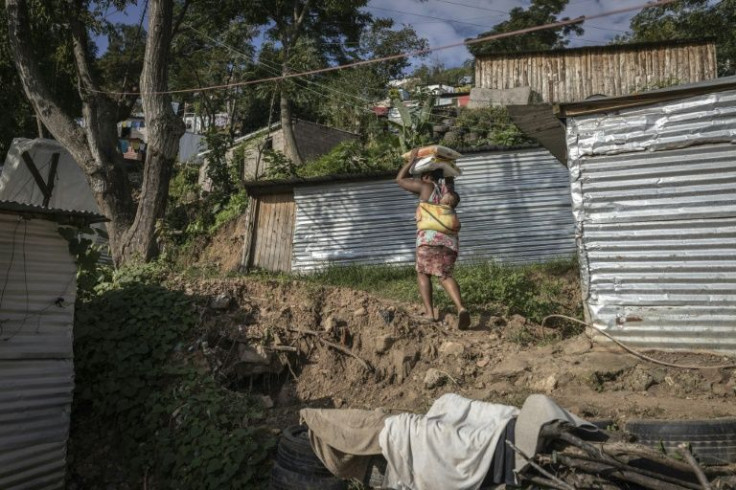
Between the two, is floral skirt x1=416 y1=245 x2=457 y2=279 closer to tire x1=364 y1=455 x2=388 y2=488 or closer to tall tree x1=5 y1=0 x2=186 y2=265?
tire x1=364 y1=455 x2=388 y2=488

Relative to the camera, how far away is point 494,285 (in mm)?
8180

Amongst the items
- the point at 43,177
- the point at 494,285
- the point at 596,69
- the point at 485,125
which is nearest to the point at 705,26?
the point at 596,69

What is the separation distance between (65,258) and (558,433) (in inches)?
195

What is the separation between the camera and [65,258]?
20.7 ft

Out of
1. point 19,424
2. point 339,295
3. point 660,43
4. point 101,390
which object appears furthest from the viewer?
point 660,43

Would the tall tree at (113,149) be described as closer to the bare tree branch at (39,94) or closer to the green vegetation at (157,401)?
the bare tree branch at (39,94)

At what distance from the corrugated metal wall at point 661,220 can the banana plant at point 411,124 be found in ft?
28.7

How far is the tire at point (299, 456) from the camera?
466cm

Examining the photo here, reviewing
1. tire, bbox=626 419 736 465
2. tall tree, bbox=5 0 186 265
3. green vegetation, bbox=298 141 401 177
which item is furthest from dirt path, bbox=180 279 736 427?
green vegetation, bbox=298 141 401 177

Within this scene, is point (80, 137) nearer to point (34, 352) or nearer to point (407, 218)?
point (34, 352)

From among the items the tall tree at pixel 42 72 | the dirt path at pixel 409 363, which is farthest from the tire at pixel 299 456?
the tall tree at pixel 42 72

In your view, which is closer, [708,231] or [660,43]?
[708,231]

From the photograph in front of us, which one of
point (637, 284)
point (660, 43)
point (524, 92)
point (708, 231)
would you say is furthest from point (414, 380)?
point (660, 43)

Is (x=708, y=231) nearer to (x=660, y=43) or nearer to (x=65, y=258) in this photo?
(x=65, y=258)
